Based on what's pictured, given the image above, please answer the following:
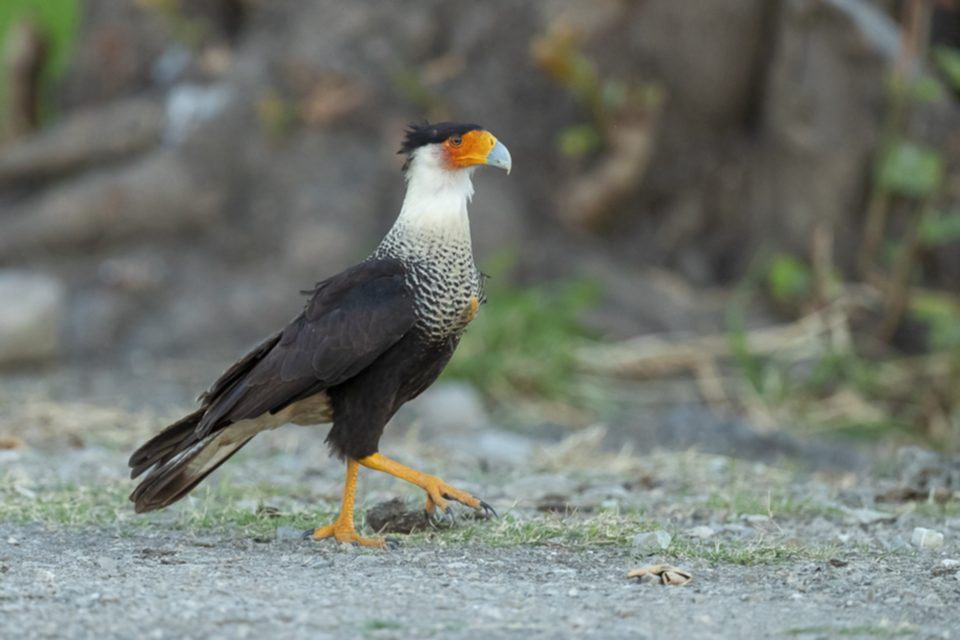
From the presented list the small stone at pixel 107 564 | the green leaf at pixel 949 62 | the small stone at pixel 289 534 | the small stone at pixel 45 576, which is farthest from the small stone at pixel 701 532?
the green leaf at pixel 949 62

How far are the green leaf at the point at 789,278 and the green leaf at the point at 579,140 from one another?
1419mm

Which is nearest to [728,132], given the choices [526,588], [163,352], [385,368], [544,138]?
[544,138]

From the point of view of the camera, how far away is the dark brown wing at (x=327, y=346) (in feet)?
9.80

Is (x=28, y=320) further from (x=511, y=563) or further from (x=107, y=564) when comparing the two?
(x=511, y=563)

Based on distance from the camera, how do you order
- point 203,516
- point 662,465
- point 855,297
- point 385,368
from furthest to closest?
point 855,297, point 662,465, point 203,516, point 385,368

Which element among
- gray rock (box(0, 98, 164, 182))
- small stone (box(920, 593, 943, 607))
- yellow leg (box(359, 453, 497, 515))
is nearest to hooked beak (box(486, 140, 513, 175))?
yellow leg (box(359, 453, 497, 515))

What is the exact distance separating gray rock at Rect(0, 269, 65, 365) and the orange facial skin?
12.6 feet

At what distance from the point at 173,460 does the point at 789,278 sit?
4.29 metres

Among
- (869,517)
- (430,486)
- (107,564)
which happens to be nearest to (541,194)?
(869,517)

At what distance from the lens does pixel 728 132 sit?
696cm

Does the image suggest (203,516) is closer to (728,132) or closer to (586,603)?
(586,603)

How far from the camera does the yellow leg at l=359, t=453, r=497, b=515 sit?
10.3 feet

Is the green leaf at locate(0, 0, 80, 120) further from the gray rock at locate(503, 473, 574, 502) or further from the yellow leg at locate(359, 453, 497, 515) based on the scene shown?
the yellow leg at locate(359, 453, 497, 515)

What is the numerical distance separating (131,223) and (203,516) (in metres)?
4.05
